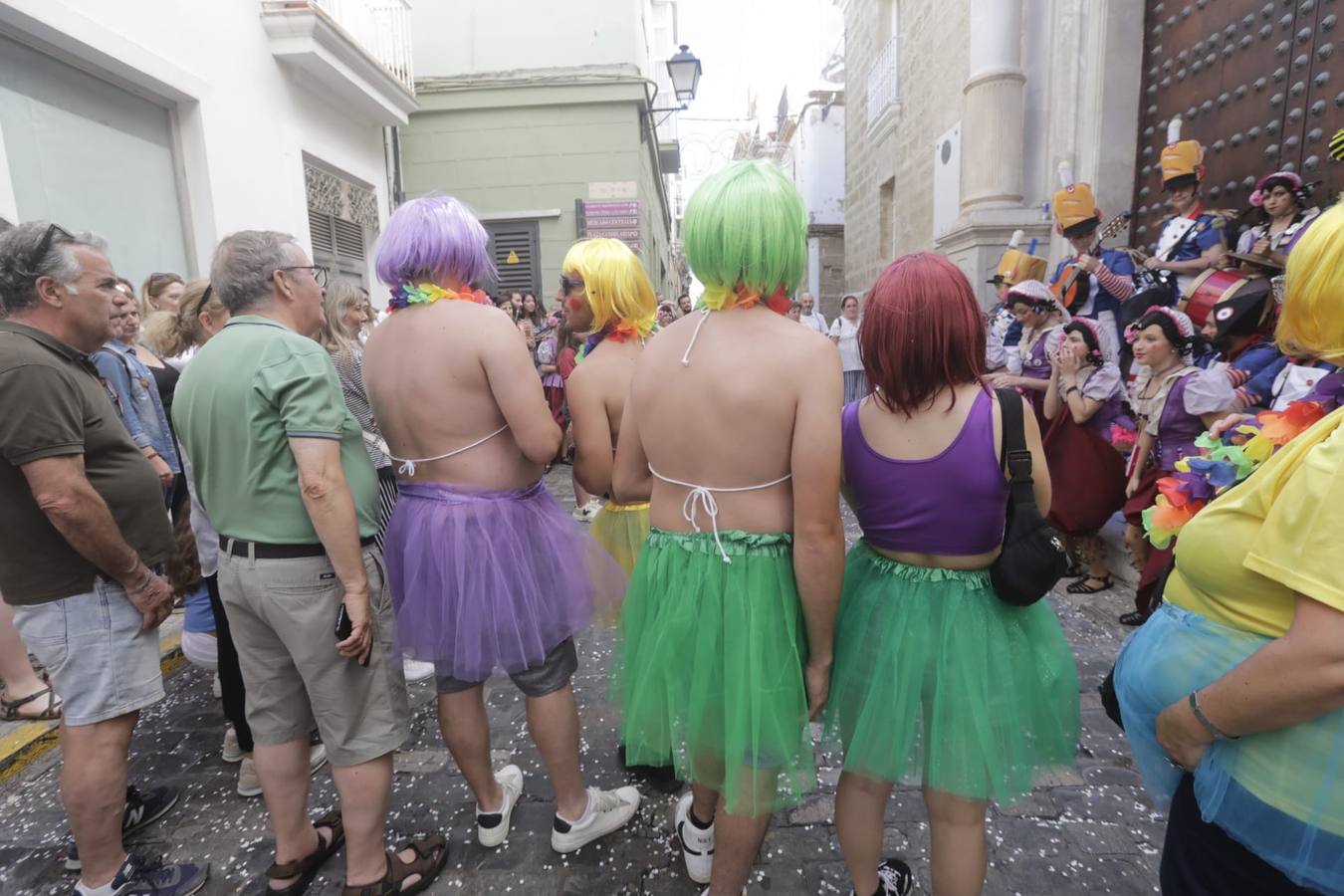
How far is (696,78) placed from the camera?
462 inches

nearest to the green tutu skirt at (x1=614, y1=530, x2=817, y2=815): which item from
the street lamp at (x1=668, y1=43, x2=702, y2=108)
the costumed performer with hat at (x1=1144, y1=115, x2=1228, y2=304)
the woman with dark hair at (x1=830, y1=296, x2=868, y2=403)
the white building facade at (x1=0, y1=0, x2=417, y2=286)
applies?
the costumed performer with hat at (x1=1144, y1=115, x2=1228, y2=304)

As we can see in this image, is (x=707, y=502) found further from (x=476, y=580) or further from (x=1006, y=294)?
(x=1006, y=294)

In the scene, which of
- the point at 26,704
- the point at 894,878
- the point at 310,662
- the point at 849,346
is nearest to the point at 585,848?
the point at 894,878

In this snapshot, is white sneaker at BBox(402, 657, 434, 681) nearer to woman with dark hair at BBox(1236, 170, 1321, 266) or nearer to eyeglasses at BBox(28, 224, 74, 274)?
eyeglasses at BBox(28, 224, 74, 274)

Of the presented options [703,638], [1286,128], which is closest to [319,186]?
[703,638]

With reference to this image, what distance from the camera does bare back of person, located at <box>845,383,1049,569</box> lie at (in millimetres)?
1621

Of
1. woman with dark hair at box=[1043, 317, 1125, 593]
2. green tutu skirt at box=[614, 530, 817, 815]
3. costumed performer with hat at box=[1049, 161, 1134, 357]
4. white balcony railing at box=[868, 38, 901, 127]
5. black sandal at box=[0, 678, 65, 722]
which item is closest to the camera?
green tutu skirt at box=[614, 530, 817, 815]

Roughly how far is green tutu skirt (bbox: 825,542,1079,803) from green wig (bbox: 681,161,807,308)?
0.80m

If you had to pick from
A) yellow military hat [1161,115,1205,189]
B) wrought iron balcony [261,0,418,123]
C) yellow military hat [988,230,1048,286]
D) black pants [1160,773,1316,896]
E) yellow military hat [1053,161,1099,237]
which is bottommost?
black pants [1160,773,1316,896]

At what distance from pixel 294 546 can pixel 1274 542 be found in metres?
2.09

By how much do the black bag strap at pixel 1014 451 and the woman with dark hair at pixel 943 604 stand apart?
0.06 ft

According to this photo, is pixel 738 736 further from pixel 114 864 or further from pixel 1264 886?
pixel 114 864

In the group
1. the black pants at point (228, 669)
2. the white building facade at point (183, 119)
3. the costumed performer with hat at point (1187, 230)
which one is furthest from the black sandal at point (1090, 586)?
the white building facade at point (183, 119)

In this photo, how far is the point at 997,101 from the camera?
6656 millimetres
